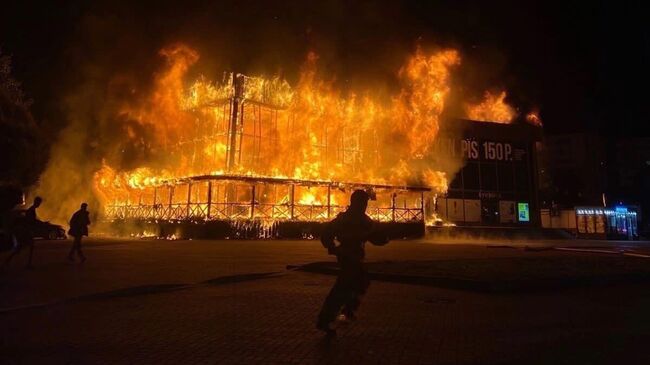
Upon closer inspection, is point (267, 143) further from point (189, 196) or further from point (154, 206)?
point (154, 206)

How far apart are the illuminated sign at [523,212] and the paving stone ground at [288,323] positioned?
48.1m

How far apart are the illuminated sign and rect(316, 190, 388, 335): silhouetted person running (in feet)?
181

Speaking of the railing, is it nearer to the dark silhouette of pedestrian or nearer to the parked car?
the parked car

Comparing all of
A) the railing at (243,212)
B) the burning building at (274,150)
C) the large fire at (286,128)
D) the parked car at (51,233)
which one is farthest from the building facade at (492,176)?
the parked car at (51,233)

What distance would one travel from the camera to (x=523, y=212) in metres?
57.3

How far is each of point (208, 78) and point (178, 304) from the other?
33.8 meters

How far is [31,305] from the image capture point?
26.6 ft

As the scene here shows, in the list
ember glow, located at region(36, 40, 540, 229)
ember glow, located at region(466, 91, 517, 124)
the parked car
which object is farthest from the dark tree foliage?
ember glow, located at region(466, 91, 517, 124)

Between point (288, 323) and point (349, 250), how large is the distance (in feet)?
5.10

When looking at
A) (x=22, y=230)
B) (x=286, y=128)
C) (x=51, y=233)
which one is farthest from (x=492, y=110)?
(x=22, y=230)

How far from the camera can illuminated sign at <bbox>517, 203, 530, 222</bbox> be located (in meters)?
57.2

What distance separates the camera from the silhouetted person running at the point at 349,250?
253 inches

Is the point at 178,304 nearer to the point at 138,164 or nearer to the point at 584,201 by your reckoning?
the point at 138,164

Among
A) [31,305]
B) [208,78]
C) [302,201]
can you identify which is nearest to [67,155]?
[208,78]
